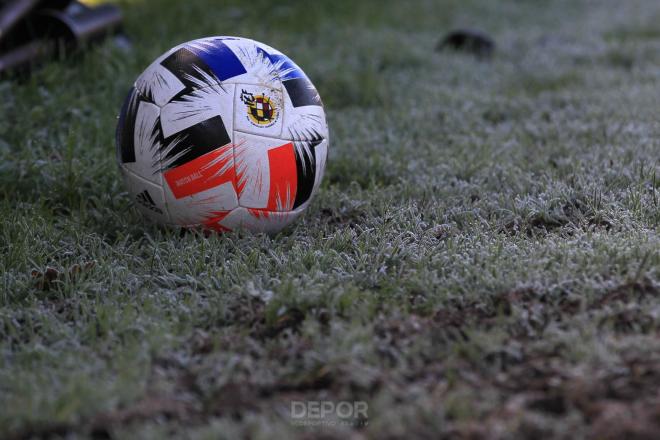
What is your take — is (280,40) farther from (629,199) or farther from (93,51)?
(629,199)

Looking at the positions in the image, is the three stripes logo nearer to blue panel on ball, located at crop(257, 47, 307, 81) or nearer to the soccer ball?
the soccer ball

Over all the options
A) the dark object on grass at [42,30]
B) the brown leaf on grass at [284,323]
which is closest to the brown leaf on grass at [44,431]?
the brown leaf on grass at [284,323]

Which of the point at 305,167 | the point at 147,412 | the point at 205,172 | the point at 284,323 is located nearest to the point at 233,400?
the point at 147,412

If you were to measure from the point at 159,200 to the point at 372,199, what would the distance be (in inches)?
42.3

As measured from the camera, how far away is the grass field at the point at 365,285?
206 centimetres

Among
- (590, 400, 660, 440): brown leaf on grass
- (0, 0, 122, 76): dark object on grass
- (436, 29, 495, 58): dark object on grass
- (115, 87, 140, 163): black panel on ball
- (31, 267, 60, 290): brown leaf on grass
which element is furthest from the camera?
(436, 29, 495, 58): dark object on grass

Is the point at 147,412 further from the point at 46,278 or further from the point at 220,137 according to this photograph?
the point at 220,137

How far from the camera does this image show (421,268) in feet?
9.33

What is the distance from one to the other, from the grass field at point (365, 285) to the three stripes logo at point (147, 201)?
0.45 ft

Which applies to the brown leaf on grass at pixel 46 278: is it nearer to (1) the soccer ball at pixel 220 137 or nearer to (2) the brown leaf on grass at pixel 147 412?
(1) the soccer ball at pixel 220 137

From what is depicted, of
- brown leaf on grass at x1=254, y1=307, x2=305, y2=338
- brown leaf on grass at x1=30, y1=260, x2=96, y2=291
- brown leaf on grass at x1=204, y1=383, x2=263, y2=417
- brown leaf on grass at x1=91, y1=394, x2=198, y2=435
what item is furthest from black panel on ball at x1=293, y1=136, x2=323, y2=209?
brown leaf on grass at x1=91, y1=394, x2=198, y2=435

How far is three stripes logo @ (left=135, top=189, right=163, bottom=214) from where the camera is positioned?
3.18 metres

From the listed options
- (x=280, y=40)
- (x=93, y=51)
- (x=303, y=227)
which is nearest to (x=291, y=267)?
(x=303, y=227)

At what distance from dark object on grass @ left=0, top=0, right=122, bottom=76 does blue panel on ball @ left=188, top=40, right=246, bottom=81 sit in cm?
247
